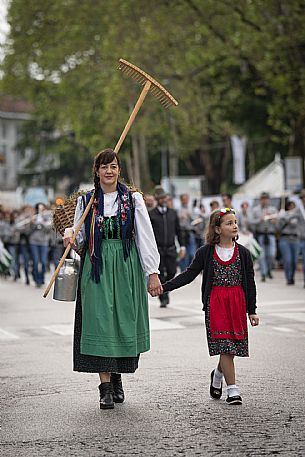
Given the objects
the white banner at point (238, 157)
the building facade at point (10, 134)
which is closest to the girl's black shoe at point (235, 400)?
the white banner at point (238, 157)

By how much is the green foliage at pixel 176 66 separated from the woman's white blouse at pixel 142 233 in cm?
2403

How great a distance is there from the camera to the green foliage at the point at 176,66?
1339 inches

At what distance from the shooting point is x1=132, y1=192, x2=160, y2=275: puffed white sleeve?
28.0 ft

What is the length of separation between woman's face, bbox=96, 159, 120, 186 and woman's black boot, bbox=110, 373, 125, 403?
1401 millimetres

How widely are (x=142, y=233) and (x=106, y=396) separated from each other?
1.17 metres

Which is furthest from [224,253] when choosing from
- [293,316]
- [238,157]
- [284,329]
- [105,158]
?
[238,157]

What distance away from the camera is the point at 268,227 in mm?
25531

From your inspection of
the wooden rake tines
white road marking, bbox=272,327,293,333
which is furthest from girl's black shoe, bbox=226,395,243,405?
white road marking, bbox=272,327,293,333

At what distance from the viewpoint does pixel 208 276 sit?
872 cm

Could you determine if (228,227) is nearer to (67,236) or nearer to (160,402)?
(67,236)

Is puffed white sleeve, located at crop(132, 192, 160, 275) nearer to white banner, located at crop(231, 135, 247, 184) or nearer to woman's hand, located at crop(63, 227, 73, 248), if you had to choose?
woman's hand, located at crop(63, 227, 73, 248)

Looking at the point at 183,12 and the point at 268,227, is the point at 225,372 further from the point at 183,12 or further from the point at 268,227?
the point at 183,12

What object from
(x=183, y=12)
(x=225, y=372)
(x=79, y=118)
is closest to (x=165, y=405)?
(x=225, y=372)

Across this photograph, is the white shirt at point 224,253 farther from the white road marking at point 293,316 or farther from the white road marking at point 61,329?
the white road marking at point 293,316
